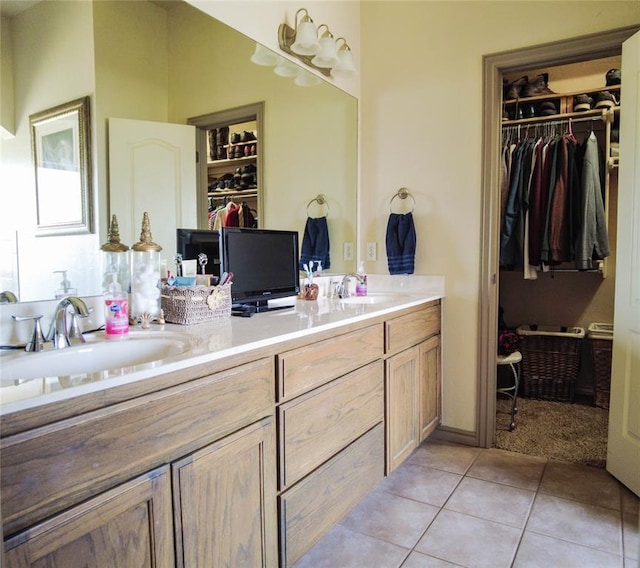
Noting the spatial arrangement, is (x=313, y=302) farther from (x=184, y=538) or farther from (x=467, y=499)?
(x=184, y=538)

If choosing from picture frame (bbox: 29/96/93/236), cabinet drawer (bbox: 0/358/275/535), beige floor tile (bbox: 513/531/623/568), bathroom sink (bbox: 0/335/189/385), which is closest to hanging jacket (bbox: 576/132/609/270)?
beige floor tile (bbox: 513/531/623/568)

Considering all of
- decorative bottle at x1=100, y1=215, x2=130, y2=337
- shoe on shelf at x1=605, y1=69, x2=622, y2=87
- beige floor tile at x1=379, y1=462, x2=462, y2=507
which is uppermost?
shoe on shelf at x1=605, y1=69, x2=622, y2=87

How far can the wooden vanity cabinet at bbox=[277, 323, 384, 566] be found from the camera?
1388 millimetres

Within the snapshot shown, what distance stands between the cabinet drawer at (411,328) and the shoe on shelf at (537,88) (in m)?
2.01

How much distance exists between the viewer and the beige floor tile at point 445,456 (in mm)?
2391

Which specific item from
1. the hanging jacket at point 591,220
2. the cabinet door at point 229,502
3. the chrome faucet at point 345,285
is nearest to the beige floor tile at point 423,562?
the cabinet door at point 229,502

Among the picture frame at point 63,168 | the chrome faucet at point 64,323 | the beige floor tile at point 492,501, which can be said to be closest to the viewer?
the chrome faucet at point 64,323

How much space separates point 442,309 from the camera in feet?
8.77

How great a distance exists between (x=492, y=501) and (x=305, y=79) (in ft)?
7.32

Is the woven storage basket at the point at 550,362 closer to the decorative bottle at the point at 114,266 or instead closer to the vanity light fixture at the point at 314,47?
the vanity light fixture at the point at 314,47

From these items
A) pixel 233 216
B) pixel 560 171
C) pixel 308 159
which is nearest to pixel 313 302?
pixel 233 216

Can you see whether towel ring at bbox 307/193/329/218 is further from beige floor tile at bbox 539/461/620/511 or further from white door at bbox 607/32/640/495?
beige floor tile at bbox 539/461/620/511

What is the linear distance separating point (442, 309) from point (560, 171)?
1.28 m

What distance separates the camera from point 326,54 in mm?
2342
